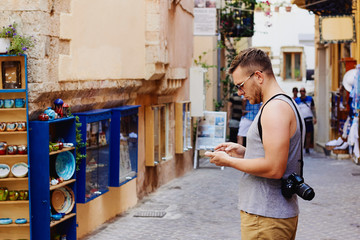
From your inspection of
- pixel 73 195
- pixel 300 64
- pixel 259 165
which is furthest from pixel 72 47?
pixel 300 64

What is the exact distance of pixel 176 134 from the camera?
14047mm

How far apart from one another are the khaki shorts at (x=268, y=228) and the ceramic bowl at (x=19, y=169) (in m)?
3.55

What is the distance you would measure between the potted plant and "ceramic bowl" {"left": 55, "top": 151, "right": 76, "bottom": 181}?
1.31m

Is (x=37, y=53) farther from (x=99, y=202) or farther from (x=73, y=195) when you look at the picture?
(x=99, y=202)

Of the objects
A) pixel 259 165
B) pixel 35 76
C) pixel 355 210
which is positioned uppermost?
pixel 35 76

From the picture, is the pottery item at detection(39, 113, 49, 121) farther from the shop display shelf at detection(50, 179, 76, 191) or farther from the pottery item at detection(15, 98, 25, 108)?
the shop display shelf at detection(50, 179, 76, 191)

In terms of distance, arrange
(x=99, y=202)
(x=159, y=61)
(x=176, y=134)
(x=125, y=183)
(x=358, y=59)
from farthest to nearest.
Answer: (x=358, y=59) → (x=176, y=134) → (x=159, y=61) → (x=125, y=183) → (x=99, y=202)

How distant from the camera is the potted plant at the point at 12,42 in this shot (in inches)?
254

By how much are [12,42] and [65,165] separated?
1600 millimetres

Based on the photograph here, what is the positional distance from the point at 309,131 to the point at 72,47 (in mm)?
12766

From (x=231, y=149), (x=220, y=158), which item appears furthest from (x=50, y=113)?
(x=220, y=158)

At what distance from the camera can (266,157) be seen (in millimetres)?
3533

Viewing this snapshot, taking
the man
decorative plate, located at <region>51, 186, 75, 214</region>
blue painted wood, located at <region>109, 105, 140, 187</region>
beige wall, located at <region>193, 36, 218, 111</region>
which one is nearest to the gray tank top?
the man

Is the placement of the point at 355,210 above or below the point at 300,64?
below
